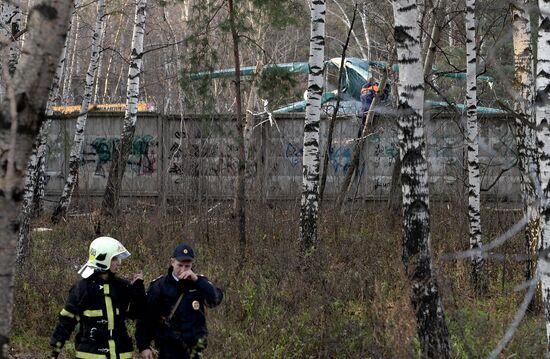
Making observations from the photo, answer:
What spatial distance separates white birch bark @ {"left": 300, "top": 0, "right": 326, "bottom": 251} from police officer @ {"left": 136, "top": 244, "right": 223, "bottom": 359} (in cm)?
641

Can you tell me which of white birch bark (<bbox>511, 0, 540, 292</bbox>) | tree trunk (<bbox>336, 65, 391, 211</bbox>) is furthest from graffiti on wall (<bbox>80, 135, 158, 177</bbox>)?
white birch bark (<bbox>511, 0, 540, 292</bbox>)

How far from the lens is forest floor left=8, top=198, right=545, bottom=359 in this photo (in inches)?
322

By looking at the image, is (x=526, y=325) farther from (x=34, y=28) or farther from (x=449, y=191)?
(x=449, y=191)

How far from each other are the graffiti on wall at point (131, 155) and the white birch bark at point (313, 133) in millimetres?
8208

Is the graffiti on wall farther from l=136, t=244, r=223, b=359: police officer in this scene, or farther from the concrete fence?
l=136, t=244, r=223, b=359: police officer

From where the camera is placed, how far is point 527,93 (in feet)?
34.9

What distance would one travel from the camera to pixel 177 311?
6.90 m

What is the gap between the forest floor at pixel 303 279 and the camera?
8.18 metres

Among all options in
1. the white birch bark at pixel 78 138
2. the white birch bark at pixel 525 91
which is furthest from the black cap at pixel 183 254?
the white birch bark at pixel 78 138

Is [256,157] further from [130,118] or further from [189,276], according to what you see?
[189,276]

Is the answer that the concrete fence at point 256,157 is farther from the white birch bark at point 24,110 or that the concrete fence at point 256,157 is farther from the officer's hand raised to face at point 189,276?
the white birch bark at point 24,110

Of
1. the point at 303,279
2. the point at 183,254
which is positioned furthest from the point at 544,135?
the point at 303,279

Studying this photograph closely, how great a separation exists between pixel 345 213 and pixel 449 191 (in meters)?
2.06

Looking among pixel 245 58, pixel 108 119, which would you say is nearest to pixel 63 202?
pixel 108 119
